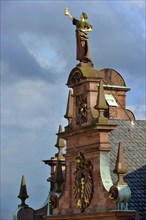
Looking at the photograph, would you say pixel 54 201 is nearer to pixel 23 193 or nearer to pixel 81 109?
pixel 23 193

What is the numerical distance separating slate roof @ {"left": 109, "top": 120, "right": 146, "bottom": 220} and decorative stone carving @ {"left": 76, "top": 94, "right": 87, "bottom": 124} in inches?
97.6

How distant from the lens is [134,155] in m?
53.2

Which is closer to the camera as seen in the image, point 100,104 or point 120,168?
point 120,168

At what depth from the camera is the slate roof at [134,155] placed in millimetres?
50125

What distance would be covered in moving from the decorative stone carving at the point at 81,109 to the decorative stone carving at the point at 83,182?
1.87 m

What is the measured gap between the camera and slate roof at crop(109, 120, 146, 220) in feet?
164

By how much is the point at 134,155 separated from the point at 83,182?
157 inches

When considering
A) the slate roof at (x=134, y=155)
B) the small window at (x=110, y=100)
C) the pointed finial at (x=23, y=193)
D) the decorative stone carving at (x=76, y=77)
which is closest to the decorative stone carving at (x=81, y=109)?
the decorative stone carving at (x=76, y=77)

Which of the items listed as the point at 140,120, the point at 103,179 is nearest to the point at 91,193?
the point at 103,179

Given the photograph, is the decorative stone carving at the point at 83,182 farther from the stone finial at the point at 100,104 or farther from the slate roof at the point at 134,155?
the stone finial at the point at 100,104

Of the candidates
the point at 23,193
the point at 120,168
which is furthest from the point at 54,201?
the point at 120,168

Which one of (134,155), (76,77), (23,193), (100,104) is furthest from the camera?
(23,193)

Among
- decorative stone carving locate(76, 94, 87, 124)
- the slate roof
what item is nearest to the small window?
the slate roof

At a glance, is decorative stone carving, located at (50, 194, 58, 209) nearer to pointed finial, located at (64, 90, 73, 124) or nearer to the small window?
pointed finial, located at (64, 90, 73, 124)
